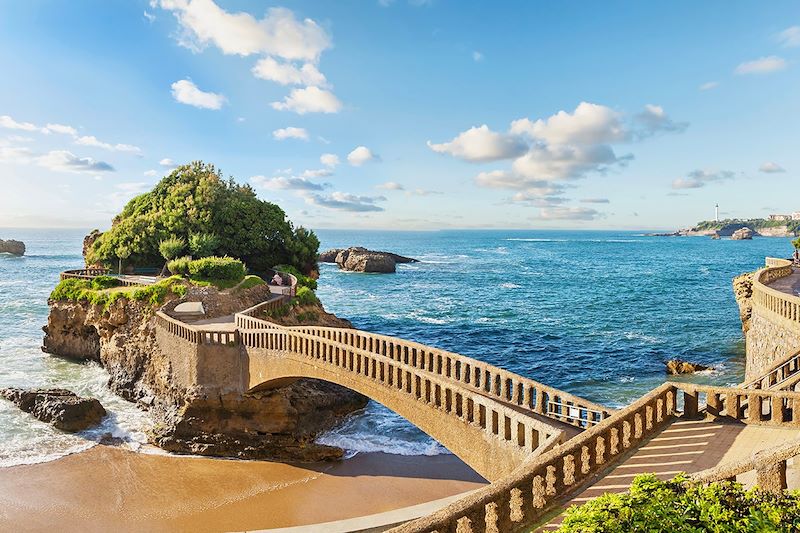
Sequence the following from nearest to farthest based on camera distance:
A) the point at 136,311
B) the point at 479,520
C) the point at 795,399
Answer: the point at 479,520 < the point at 795,399 < the point at 136,311

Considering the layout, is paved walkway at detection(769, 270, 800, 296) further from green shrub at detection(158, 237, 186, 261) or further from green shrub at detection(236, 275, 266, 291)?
green shrub at detection(158, 237, 186, 261)

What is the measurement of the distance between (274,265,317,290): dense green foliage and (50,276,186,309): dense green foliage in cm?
1073

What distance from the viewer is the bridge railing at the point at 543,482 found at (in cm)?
855

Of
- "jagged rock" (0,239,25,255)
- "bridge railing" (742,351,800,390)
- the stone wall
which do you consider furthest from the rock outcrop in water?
"jagged rock" (0,239,25,255)

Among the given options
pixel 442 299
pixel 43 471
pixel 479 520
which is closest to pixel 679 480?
pixel 479 520

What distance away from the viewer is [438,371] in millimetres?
20719

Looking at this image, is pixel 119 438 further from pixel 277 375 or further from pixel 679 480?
pixel 679 480

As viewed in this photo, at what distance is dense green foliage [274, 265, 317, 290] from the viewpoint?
44.8 meters

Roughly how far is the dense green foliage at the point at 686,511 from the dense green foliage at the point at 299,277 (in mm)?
39168

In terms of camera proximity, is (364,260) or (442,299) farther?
(364,260)

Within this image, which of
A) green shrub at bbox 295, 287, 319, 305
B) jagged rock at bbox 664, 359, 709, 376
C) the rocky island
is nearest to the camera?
the rocky island

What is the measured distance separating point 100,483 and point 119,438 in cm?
445

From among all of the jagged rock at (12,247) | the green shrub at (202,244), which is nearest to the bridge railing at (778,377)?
the green shrub at (202,244)

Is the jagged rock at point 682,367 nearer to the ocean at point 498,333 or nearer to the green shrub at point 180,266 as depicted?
the ocean at point 498,333
